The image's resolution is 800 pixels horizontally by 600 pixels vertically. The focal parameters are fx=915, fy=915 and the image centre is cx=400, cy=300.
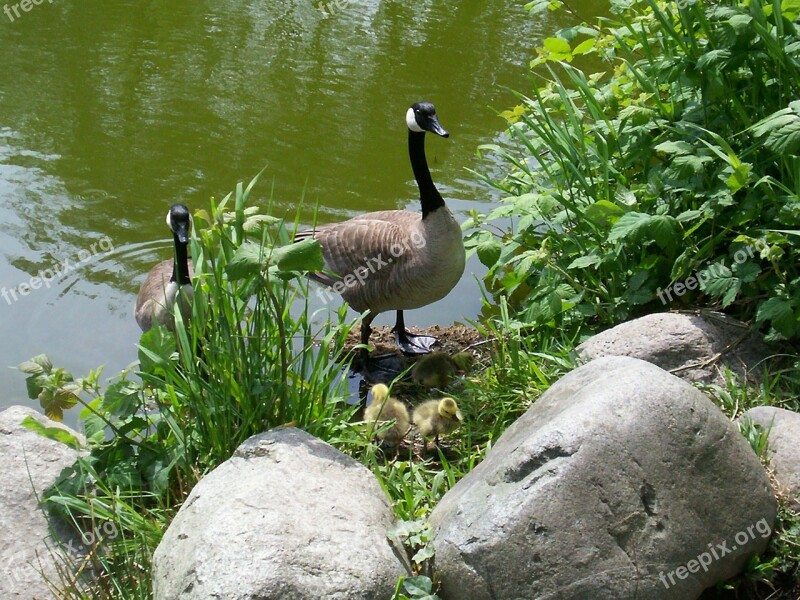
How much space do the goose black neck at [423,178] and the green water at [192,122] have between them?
1109 millimetres

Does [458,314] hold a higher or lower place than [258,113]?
lower

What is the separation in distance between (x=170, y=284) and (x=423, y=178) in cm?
205

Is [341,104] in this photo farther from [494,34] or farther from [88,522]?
[88,522]

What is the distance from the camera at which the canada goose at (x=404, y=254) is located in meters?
6.56

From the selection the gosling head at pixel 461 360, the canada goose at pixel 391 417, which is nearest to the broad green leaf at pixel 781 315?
the gosling head at pixel 461 360

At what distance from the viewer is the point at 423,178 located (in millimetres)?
6934

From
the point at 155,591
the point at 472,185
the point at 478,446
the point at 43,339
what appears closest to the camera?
the point at 155,591

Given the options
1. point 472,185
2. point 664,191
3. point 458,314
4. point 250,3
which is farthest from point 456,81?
point 664,191

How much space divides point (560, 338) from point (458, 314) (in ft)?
5.72

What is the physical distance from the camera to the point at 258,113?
406 inches

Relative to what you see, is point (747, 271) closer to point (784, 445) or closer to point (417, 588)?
point (784, 445)

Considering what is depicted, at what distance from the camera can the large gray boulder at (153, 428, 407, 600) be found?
3436 millimetres

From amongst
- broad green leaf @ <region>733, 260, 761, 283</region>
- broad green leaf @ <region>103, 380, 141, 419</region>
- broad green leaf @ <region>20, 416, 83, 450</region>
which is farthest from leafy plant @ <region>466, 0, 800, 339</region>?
broad green leaf @ <region>20, 416, 83, 450</region>

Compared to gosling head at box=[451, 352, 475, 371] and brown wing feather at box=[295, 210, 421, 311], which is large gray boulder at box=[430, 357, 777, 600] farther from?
brown wing feather at box=[295, 210, 421, 311]
